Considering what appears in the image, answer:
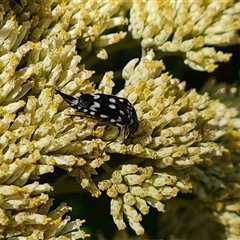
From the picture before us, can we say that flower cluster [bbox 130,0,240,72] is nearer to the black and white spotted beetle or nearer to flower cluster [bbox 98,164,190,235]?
the black and white spotted beetle

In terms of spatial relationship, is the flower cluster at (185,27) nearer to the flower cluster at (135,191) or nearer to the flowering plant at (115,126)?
the flowering plant at (115,126)

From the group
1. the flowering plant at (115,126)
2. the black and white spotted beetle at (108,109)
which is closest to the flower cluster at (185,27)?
the flowering plant at (115,126)

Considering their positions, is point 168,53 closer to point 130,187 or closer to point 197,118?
point 197,118

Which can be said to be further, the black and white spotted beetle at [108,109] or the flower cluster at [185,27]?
the flower cluster at [185,27]

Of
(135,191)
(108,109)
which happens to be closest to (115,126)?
(108,109)

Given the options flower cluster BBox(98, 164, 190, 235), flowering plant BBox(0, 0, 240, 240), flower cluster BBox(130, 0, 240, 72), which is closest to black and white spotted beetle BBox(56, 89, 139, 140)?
flowering plant BBox(0, 0, 240, 240)

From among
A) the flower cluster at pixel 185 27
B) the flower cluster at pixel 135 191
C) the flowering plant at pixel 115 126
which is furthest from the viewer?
the flower cluster at pixel 185 27
